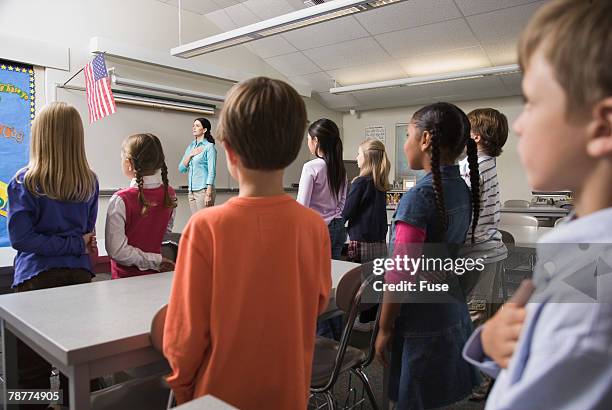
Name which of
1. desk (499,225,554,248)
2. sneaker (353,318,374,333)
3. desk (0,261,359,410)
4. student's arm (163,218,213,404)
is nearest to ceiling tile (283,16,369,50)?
desk (499,225,554,248)

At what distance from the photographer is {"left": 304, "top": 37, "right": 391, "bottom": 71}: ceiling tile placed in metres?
6.48

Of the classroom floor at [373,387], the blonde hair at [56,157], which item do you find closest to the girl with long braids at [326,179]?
the classroom floor at [373,387]

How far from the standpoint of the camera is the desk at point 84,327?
3.53ft

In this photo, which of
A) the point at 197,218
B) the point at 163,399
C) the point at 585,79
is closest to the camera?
the point at 585,79

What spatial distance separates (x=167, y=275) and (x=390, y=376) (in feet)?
3.12

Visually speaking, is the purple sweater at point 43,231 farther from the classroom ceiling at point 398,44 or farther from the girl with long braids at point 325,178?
the classroom ceiling at point 398,44

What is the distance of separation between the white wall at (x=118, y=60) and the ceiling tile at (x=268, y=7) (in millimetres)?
1053

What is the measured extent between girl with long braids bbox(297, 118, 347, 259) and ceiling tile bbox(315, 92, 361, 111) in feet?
18.2

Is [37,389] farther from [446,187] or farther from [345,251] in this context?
[345,251]

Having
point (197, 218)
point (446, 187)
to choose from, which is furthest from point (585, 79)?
point (446, 187)

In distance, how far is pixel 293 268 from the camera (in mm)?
1067

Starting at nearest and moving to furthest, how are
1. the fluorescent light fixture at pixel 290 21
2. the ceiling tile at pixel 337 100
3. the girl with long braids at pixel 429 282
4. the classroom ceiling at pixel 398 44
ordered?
1. the girl with long braids at pixel 429 282
2. the fluorescent light fixture at pixel 290 21
3. the classroom ceiling at pixel 398 44
4. the ceiling tile at pixel 337 100

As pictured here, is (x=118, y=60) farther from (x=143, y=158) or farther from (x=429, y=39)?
(x=143, y=158)

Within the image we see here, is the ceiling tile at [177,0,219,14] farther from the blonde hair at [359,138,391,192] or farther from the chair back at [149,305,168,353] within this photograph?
the chair back at [149,305,168,353]
